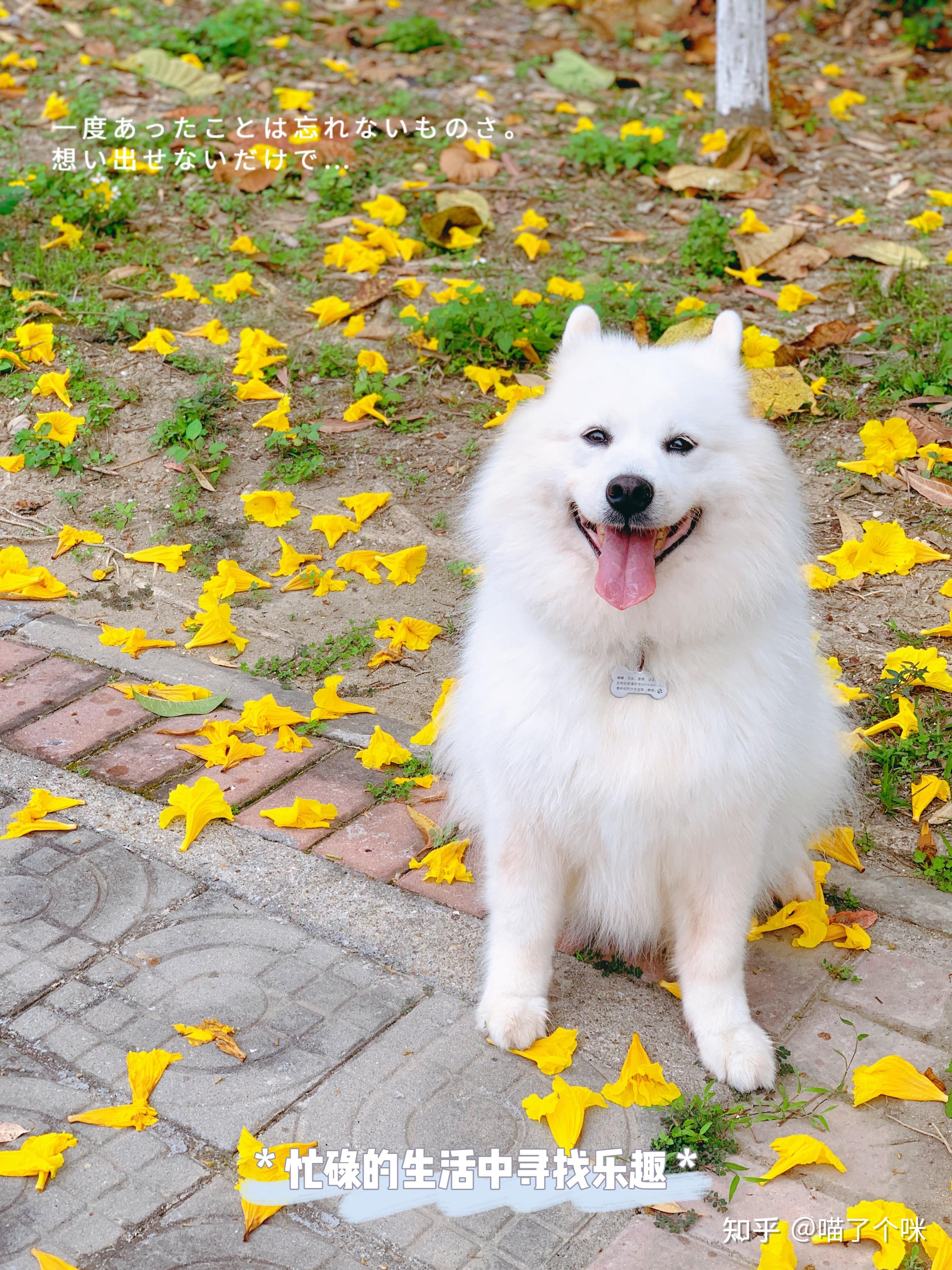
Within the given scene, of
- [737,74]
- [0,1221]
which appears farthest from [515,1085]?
[737,74]

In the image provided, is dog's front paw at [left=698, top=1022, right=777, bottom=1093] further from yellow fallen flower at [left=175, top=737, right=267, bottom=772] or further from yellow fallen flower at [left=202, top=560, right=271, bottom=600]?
yellow fallen flower at [left=202, top=560, right=271, bottom=600]

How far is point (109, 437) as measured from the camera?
4.76m

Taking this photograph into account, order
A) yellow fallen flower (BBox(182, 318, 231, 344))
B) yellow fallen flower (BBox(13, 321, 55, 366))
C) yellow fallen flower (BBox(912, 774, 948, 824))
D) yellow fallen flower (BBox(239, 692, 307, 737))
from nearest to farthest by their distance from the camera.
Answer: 1. yellow fallen flower (BBox(912, 774, 948, 824))
2. yellow fallen flower (BBox(239, 692, 307, 737))
3. yellow fallen flower (BBox(13, 321, 55, 366))
4. yellow fallen flower (BBox(182, 318, 231, 344))

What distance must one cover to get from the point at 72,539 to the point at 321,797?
162 cm

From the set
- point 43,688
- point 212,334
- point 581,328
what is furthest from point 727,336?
point 212,334

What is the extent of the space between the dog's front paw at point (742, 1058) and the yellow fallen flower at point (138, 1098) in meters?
1.07

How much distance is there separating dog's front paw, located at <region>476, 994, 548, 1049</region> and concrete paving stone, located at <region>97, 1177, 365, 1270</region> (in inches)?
21.4

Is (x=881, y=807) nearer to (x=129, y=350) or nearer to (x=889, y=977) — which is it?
(x=889, y=977)

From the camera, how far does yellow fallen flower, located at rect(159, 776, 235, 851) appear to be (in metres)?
3.05

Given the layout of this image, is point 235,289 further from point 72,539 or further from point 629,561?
point 629,561

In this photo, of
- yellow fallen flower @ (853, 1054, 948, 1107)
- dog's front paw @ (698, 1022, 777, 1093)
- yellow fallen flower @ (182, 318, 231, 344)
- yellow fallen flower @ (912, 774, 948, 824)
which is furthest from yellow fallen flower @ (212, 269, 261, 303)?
yellow fallen flower @ (853, 1054, 948, 1107)

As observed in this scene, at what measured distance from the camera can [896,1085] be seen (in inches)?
94.0

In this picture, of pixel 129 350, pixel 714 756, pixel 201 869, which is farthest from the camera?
pixel 129 350

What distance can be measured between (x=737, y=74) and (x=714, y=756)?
17.9ft
